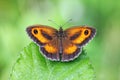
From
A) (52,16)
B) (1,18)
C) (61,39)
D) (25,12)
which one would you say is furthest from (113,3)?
(61,39)

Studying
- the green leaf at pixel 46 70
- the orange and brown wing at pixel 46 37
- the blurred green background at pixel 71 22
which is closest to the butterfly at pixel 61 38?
the orange and brown wing at pixel 46 37

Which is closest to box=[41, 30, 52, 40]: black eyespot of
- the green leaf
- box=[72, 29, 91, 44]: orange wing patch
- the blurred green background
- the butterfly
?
the butterfly

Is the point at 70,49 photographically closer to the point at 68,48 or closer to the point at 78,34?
the point at 68,48

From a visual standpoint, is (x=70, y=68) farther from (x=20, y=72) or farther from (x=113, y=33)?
(x=113, y=33)

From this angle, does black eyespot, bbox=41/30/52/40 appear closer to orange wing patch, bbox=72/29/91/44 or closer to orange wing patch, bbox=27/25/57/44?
orange wing patch, bbox=27/25/57/44

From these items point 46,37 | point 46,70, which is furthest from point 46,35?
point 46,70
